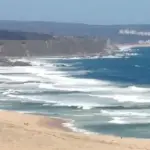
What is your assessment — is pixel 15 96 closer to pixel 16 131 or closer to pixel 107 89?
pixel 107 89

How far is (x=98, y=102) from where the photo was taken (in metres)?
43.8

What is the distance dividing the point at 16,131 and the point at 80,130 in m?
7.08

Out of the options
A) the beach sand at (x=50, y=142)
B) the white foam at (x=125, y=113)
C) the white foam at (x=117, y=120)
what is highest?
the white foam at (x=125, y=113)

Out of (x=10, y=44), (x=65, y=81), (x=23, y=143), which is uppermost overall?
(x=10, y=44)

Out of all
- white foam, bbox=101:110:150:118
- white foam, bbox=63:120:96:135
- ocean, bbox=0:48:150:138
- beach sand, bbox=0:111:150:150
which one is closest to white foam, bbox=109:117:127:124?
ocean, bbox=0:48:150:138

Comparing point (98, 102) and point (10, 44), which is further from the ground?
point (10, 44)

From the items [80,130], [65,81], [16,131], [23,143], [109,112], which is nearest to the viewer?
[23,143]

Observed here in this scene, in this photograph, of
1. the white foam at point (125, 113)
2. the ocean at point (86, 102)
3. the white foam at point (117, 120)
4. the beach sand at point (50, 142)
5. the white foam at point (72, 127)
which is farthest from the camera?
the white foam at point (125, 113)

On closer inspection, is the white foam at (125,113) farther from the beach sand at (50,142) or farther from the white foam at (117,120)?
the beach sand at (50,142)

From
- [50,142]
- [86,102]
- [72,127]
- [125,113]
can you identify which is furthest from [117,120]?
[50,142]

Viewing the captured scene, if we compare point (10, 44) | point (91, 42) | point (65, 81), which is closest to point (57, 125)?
point (65, 81)

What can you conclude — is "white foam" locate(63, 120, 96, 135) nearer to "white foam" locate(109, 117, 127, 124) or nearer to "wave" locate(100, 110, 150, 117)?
"white foam" locate(109, 117, 127, 124)

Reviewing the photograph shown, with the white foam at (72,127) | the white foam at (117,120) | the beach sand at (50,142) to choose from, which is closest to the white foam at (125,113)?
the white foam at (117,120)

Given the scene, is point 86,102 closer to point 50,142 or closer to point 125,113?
point 125,113
